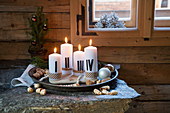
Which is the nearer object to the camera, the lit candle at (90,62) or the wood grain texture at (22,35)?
the lit candle at (90,62)

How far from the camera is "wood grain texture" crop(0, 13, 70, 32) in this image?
5.05 feet

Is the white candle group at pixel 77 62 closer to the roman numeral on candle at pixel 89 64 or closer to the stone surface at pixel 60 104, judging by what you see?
the roman numeral on candle at pixel 89 64

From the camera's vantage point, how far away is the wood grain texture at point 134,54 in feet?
5.21

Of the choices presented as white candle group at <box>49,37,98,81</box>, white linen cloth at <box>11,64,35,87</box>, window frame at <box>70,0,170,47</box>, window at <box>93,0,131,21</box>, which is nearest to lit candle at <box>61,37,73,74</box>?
white candle group at <box>49,37,98,81</box>

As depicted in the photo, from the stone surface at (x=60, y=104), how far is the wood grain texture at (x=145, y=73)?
79 cm

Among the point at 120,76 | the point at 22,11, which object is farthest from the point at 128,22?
the point at 22,11

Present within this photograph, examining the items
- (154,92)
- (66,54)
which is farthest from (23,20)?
(154,92)

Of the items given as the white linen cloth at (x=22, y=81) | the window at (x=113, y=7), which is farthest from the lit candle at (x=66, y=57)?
the window at (x=113, y=7)

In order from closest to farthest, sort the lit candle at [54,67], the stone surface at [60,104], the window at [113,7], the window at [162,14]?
the stone surface at [60,104], the lit candle at [54,67], the window at [162,14], the window at [113,7]

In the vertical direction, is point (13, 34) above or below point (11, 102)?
above

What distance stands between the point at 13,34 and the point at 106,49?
816 mm

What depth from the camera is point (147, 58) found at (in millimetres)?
1606

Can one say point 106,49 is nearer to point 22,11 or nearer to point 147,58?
point 147,58

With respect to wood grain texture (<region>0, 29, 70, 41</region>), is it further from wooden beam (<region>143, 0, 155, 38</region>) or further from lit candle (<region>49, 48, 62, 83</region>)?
wooden beam (<region>143, 0, 155, 38</region>)
